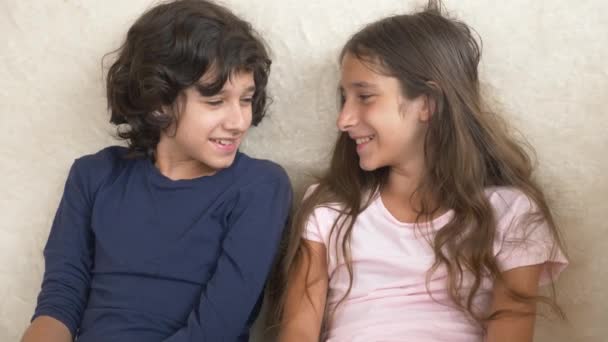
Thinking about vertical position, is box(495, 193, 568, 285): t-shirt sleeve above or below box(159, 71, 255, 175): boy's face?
below

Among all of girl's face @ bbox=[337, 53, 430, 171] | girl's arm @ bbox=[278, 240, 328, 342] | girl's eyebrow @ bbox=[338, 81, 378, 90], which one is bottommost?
girl's arm @ bbox=[278, 240, 328, 342]

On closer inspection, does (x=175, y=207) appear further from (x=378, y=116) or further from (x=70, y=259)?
(x=378, y=116)

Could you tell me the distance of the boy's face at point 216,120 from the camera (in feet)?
3.93

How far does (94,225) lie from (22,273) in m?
0.30

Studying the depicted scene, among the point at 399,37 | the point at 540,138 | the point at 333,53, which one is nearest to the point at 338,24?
the point at 333,53

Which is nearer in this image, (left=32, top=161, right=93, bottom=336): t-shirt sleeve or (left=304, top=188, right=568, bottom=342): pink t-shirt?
(left=304, top=188, right=568, bottom=342): pink t-shirt

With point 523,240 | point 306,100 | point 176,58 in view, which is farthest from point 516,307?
point 176,58

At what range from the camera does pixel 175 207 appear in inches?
49.6

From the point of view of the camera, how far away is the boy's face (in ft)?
3.93

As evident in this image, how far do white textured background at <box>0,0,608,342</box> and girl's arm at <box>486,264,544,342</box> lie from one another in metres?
0.13

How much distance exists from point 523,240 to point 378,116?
306 millimetres

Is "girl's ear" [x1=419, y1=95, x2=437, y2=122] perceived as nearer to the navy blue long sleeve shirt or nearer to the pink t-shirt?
the pink t-shirt

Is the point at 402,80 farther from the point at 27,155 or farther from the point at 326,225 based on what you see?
the point at 27,155

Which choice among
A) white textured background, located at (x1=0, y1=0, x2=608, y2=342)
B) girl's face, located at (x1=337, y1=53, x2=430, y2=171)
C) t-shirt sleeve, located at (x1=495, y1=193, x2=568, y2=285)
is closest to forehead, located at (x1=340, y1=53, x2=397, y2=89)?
girl's face, located at (x1=337, y1=53, x2=430, y2=171)
